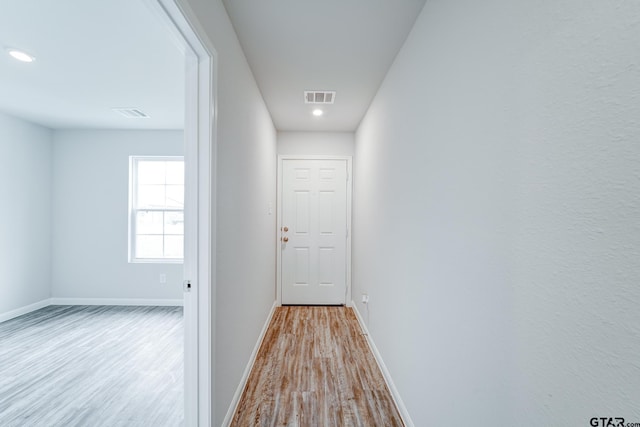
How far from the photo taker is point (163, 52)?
6.99ft

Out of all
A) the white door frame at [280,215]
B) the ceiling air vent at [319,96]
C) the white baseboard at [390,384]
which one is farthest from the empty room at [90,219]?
the white baseboard at [390,384]

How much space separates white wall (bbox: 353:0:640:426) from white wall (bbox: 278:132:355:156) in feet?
7.73

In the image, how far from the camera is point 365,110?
315 cm

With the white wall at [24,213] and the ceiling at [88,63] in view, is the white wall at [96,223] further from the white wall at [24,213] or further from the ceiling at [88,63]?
the ceiling at [88,63]

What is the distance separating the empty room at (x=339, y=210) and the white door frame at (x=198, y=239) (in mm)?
11

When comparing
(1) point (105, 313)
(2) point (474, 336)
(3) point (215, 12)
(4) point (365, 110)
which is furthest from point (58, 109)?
(2) point (474, 336)

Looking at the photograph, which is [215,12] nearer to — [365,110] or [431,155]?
[431,155]

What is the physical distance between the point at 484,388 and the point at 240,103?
6.77 feet

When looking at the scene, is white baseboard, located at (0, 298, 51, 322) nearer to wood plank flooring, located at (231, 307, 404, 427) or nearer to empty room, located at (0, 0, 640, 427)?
empty room, located at (0, 0, 640, 427)

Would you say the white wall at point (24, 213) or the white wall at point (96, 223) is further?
the white wall at point (96, 223)

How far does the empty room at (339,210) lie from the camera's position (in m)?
0.61

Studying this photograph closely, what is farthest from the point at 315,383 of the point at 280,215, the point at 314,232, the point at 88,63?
the point at 88,63

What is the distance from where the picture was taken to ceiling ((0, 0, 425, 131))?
5.40ft

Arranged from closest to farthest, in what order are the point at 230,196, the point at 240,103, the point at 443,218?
1. the point at 443,218
2. the point at 230,196
3. the point at 240,103
